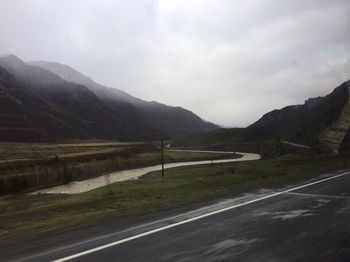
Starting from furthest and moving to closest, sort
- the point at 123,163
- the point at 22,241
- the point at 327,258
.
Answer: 1. the point at 123,163
2. the point at 22,241
3. the point at 327,258

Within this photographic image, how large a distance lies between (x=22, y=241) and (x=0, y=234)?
1839 mm

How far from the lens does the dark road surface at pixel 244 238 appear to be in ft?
25.3

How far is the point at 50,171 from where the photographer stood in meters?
56.3

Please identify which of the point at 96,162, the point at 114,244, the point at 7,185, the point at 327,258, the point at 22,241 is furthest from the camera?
the point at 96,162

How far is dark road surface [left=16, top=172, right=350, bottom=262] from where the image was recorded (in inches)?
304

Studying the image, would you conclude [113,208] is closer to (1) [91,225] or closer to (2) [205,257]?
(1) [91,225]

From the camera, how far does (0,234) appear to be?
11.1 metres

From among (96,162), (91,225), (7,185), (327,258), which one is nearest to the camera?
(327,258)

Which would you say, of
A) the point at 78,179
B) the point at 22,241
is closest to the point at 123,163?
the point at 78,179

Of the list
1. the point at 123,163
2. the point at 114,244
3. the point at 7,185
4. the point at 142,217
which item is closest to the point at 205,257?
the point at 114,244

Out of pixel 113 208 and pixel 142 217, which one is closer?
pixel 142 217

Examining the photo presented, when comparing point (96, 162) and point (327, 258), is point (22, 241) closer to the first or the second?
point (327, 258)

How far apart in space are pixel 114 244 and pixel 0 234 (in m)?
3.87

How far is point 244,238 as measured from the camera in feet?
29.6
